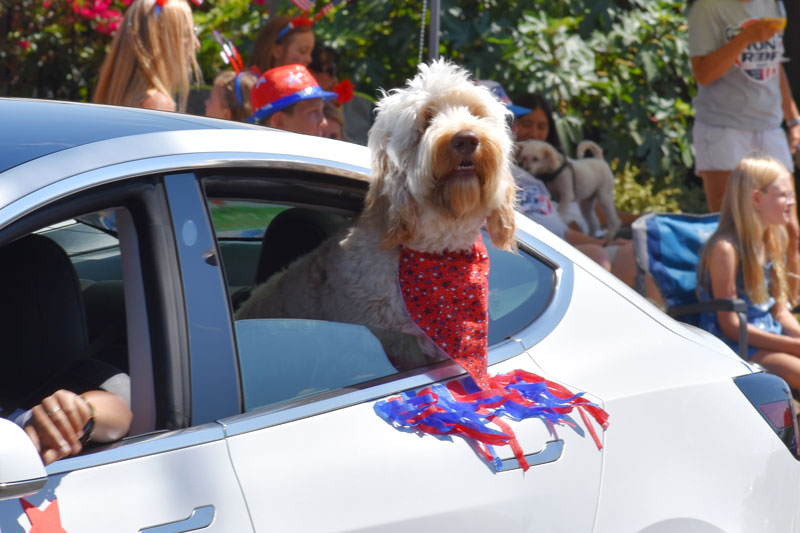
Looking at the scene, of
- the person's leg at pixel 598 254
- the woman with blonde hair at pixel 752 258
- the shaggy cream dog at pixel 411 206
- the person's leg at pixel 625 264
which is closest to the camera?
the shaggy cream dog at pixel 411 206

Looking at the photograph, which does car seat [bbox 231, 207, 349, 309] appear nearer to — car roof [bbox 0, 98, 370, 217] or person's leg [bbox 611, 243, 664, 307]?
car roof [bbox 0, 98, 370, 217]

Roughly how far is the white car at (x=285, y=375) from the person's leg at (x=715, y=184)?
4529 millimetres

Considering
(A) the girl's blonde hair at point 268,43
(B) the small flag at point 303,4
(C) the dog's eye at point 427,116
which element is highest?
(B) the small flag at point 303,4

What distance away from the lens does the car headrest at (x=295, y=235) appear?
9.26 ft

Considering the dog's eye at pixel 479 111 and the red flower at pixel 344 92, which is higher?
the dog's eye at pixel 479 111

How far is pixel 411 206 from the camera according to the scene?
2.65 m

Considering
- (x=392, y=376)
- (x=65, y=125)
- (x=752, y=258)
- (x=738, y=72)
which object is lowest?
(x=752, y=258)

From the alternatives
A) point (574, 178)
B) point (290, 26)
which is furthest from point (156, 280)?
point (574, 178)

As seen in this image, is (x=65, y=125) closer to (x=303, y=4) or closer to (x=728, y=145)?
(x=303, y=4)

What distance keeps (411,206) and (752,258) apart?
317 centimetres

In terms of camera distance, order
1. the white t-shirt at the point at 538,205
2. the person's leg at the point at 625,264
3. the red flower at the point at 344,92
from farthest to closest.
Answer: the white t-shirt at the point at 538,205 → the person's leg at the point at 625,264 → the red flower at the point at 344,92

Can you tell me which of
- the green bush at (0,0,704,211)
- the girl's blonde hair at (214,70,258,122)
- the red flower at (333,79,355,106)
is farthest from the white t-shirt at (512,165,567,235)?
the girl's blonde hair at (214,70,258,122)

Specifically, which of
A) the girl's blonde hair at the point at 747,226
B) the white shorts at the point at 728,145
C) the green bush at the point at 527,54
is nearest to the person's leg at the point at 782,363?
the girl's blonde hair at the point at 747,226

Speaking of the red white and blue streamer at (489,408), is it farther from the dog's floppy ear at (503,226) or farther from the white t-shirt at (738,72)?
the white t-shirt at (738,72)
